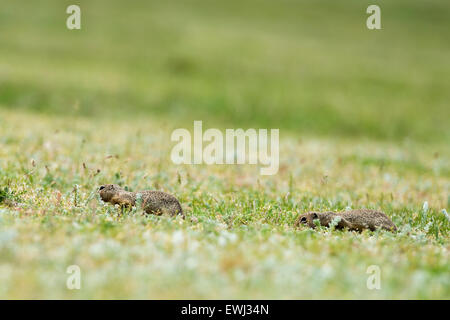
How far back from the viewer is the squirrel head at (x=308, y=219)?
1047 centimetres

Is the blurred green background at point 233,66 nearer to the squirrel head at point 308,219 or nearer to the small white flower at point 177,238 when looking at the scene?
the squirrel head at point 308,219

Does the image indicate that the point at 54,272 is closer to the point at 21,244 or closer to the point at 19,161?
the point at 21,244

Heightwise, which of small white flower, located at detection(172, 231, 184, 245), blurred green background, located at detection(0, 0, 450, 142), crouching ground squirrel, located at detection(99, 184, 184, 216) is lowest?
small white flower, located at detection(172, 231, 184, 245)

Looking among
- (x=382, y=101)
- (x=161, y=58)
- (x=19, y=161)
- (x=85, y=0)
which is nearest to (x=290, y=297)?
(x=19, y=161)

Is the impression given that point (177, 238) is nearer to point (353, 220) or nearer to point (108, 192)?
point (108, 192)

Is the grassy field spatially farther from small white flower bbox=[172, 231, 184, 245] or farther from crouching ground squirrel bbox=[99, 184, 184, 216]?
crouching ground squirrel bbox=[99, 184, 184, 216]

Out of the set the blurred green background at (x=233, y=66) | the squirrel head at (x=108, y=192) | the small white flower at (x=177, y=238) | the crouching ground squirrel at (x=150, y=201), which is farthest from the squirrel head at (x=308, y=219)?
the blurred green background at (x=233, y=66)

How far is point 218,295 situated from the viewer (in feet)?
21.7

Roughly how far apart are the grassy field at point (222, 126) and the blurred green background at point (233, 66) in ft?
0.68

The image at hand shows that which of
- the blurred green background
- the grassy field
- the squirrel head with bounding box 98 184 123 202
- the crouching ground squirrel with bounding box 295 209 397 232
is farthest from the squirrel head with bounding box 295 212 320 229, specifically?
the blurred green background

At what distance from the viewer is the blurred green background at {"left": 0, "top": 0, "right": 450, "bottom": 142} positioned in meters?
32.0

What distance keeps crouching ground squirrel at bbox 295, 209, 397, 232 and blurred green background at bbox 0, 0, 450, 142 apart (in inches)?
750

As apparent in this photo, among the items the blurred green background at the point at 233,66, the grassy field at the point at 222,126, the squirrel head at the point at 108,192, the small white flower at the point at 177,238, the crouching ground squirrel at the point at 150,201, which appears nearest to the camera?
the grassy field at the point at 222,126

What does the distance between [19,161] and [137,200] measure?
5.15 metres
